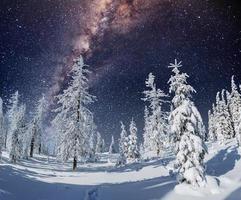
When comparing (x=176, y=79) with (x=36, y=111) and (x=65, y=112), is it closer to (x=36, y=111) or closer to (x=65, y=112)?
(x=65, y=112)

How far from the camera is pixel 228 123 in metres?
86.8

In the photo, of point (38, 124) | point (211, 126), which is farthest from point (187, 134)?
point (211, 126)

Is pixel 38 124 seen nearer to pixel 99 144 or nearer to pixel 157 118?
pixel 157 118

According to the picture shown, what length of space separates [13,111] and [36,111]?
205 inches

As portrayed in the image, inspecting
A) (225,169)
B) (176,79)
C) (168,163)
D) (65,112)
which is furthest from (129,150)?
(176,79)

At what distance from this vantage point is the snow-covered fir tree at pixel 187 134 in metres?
25.8

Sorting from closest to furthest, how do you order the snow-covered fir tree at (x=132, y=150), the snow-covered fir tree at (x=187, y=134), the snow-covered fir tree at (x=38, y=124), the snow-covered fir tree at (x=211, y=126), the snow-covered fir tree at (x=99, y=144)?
1. the snow-covered fir tree at (x=187, y=134)
2. the snow-covered fir tree at (x=132, y=150)
3. the snow-covered fir tree at (x=38, y=124)
4. the snow-covered fir tree at (x=211, y=126)
5. the snow-covered fir tree at (x=99, y=144)

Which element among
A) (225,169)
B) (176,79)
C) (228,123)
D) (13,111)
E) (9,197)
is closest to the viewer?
(9,197)

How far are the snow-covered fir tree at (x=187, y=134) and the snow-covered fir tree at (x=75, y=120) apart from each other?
54.6 ft

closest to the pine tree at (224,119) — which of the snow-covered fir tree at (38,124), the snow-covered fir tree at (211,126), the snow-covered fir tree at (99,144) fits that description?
the snow-covered fir tree at (211,126)

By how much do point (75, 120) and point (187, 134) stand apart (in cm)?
1919

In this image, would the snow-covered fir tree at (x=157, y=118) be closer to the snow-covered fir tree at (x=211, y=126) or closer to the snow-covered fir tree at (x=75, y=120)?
the snow-covered fir tree at (x=75, y=120)

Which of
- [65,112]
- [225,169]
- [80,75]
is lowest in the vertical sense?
[225,169]

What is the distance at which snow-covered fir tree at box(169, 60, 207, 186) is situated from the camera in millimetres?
25812
